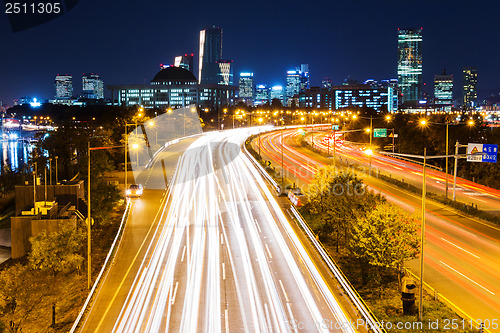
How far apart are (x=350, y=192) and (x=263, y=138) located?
67294 millimetres

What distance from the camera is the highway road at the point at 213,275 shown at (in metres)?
16.8

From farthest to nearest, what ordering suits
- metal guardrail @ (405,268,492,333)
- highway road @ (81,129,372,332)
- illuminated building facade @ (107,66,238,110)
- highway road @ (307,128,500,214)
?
illuminated building facade @ (107,66,238,110) < highway road @ (307,128,500,214) < highway road @ (81,129,372,332) < metal guardrail @ (405,268,492,333)

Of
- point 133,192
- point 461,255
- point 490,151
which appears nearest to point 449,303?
point 461,255

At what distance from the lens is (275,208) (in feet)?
114

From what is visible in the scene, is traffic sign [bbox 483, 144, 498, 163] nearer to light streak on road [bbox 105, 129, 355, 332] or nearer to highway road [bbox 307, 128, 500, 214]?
highway road [bbox 307, 128, 500, 214]

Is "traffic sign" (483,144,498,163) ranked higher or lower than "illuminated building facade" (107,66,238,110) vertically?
lower

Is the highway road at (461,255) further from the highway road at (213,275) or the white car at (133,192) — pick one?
the white car at (133,192)

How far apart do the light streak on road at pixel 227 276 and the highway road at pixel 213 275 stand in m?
0.04

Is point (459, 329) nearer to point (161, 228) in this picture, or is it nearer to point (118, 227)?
point (161, 228)

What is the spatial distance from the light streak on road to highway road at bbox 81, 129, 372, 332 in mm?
40

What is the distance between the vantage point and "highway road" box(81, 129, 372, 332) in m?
16.8

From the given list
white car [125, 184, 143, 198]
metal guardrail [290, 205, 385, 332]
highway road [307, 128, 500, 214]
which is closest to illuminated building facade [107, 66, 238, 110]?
highway road [307, 128, 500, 214]

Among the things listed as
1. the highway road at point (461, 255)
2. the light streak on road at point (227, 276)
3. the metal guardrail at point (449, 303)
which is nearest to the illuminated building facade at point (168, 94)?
the highway road at point (461, 255)

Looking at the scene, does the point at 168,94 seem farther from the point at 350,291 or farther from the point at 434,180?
the point at 350,291
